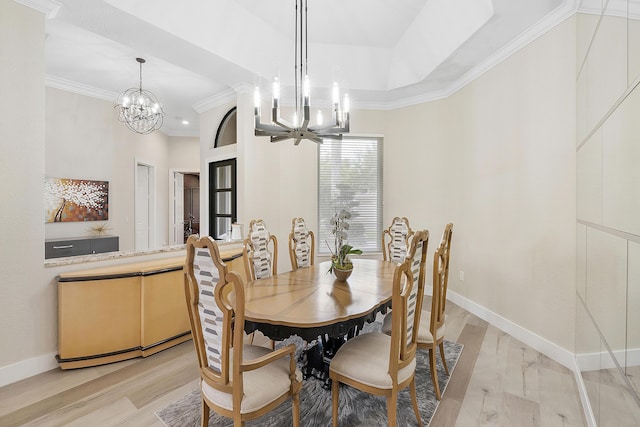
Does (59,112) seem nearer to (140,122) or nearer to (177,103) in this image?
(140,122)

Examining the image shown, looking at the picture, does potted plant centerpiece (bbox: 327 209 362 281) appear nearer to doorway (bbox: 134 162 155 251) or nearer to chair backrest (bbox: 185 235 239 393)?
chair backrest (bbox: 185 235 239 393)

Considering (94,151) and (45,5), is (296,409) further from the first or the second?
(94,151)

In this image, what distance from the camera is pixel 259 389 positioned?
1.38 metres

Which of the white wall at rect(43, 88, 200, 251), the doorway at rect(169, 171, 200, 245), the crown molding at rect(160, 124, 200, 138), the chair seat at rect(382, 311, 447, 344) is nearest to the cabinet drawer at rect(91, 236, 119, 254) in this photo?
the white wall at rect(43, 88, 200, 251)

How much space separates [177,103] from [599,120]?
5543 millimetres

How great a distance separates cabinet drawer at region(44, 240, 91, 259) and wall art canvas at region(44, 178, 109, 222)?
1.30 ft

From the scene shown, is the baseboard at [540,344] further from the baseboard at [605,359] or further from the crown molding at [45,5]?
the crown molding at [45,5]

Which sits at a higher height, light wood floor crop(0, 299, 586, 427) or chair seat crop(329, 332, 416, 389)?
chair seat crop(329, 332, 416, 389)

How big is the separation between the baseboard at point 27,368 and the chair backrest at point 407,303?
272 centimetres

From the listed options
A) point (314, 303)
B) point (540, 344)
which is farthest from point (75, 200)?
point (540, 344)

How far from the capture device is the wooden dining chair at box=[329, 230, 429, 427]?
57.1 inches

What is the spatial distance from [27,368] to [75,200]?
2890 millimetres

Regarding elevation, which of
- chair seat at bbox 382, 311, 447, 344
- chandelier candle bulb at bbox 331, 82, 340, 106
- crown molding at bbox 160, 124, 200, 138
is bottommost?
chair seat at bbox 382, 311, 447, 344

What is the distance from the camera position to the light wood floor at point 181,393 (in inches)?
71.6
